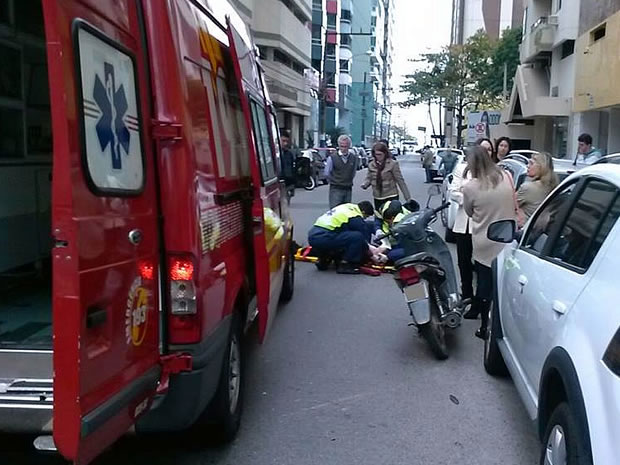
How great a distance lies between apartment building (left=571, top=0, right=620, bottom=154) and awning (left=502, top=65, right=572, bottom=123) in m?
2.06

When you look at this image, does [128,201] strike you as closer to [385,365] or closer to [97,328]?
[97,328]

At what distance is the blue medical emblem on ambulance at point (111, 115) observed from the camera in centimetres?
280

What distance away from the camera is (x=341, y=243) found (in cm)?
981

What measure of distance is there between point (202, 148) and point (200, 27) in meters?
0.72

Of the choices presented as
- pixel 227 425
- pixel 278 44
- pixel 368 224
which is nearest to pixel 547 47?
pixel 278 44

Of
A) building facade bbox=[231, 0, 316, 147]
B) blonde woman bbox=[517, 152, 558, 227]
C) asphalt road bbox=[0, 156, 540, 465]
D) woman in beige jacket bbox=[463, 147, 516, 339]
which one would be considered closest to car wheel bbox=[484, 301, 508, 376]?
asphalt road bbox=[0, 156, 540, 465]

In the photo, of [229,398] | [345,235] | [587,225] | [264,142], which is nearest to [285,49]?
[345,235]

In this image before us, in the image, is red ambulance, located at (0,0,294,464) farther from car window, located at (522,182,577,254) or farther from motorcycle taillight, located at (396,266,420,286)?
car window, located at (522,182,577,254)

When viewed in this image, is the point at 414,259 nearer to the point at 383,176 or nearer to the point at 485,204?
the point at 485,204

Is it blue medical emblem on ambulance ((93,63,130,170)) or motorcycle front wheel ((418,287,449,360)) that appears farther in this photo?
motorcycle front wheel ((418,287,449,360))

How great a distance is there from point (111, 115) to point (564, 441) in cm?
223

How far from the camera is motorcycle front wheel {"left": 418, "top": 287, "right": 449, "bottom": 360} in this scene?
6043 millimetres

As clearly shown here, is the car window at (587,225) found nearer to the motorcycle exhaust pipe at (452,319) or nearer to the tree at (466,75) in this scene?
the motorcycle exhaust pipe at (452,319)

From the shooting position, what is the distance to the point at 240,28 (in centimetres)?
538
